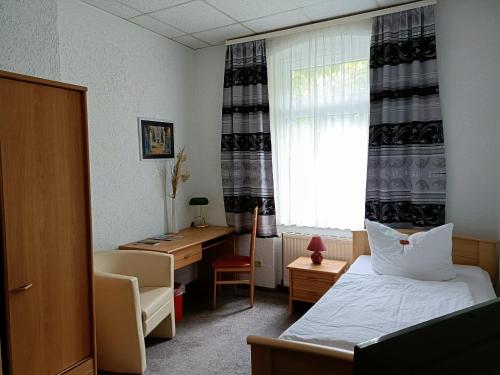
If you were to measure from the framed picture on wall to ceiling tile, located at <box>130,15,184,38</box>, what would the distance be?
896 mm

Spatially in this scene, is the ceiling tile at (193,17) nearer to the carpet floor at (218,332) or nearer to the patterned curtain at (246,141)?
the patterned curtain at (246,141)

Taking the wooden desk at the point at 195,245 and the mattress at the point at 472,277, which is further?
the wooden desk at the point at 195,245

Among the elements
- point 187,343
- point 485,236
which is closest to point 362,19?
point 485,236

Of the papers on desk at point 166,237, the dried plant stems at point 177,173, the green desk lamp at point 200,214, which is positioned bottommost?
the papers on desk at point 166,237

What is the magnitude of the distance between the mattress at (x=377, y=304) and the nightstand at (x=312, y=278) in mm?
391

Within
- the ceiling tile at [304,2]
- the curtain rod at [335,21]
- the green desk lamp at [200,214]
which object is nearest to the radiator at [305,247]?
the green desk lamp at [200,214]

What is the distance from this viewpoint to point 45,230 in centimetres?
203

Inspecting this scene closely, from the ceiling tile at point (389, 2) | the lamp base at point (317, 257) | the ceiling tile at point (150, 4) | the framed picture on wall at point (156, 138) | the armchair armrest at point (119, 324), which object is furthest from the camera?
the framed picture on wall at point (156, 138)

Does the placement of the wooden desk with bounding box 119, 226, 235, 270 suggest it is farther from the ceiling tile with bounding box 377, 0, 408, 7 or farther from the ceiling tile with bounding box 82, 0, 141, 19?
the ceiling tile with bounding box 377, 0, 408, 7

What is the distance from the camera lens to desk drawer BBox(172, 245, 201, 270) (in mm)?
3232

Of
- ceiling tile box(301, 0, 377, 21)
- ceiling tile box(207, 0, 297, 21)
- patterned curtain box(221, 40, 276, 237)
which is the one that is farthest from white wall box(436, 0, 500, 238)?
patterned curtain box(221, 40, 276, 237)

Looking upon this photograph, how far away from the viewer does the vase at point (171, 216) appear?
3934 millimetres

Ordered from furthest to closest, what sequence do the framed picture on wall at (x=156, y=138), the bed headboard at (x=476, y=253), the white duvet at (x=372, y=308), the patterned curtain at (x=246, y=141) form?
the patterned curtain at (x=246, y=141)
the framed picture on wall at (x=156, y=138)
the bed headboard at (x=476, y=253)
the white duvet at (x=372, y=308)

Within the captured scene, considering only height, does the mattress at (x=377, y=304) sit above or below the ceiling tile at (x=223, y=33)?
below
